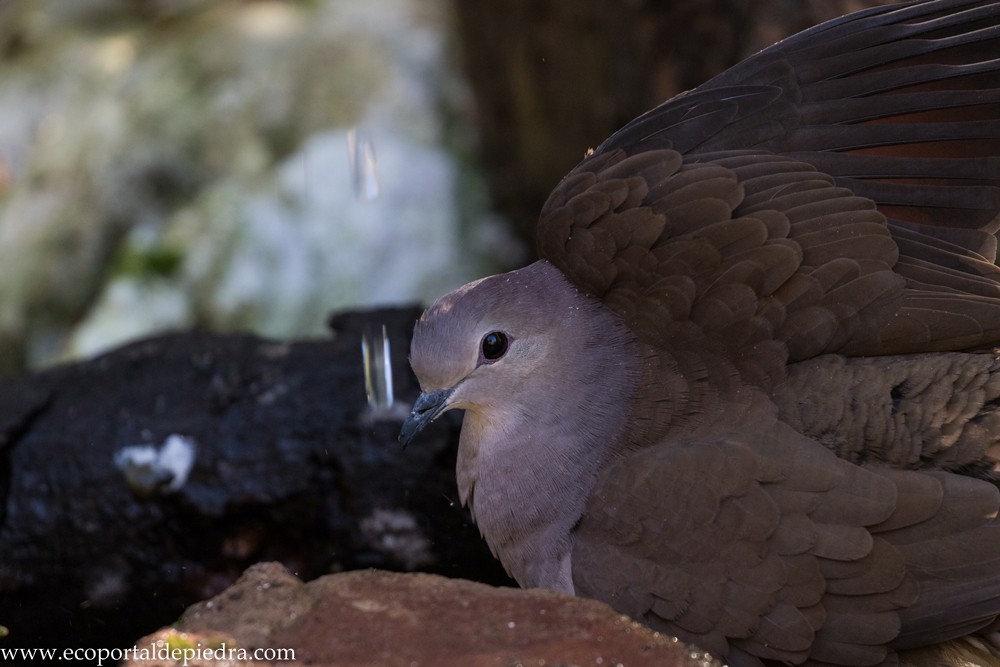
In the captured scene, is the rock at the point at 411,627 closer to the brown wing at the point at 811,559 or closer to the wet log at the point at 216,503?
the brown wing at the point at 811,559

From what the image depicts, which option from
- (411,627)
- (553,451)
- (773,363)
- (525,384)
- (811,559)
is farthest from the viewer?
(525,384)

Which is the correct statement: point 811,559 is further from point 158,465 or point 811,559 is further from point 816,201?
point 158,465

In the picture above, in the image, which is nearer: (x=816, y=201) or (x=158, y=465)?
(x=816, y=201)

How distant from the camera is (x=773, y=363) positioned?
3172mm

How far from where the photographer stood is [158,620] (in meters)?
4.20

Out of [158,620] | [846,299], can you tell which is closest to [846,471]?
[846,299]

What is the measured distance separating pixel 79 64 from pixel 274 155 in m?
1.65

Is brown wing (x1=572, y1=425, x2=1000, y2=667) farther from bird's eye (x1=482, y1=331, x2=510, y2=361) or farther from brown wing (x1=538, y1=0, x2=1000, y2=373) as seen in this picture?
bird's eye (x1=482, y1=331, x2=510, y2=361)

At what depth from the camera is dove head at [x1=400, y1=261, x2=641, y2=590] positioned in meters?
3.34

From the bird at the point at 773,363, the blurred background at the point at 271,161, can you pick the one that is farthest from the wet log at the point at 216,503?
the blurred background at the point at 271,161

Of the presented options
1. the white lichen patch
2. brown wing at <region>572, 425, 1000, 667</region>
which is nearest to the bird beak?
brown wing at <region>572, 425, 1000, 667</region>

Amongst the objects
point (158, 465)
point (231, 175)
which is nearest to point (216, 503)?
point (158, 465)

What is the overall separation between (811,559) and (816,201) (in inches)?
40.8

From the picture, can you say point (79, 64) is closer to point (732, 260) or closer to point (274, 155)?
point (274, 155)
